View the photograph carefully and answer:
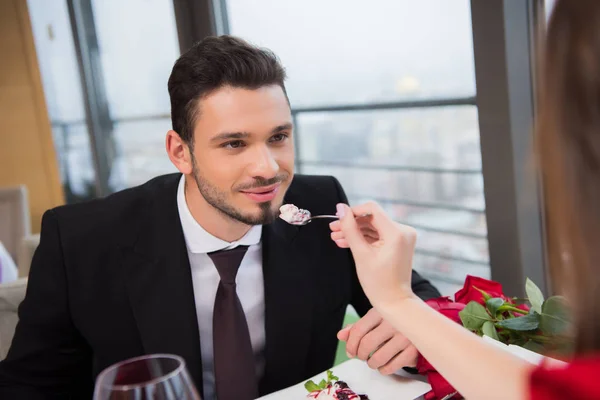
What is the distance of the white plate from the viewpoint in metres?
0.93

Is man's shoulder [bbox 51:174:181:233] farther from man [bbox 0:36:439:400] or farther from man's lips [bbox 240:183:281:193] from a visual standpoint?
man's lips [bbox 240:183:281:193]

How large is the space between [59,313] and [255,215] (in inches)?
19.4

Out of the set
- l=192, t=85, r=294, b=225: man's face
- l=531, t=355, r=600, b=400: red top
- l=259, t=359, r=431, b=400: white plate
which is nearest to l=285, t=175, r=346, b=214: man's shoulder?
l=192, t=85, r=294, b=225: man's face

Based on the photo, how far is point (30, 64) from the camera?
194 inches

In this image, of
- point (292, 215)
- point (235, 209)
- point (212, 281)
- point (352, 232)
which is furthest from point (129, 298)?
point (352, 232)

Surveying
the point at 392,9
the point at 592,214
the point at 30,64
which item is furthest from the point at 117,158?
the point at 592,214

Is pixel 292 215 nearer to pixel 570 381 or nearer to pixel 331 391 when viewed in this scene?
pixel 331 391

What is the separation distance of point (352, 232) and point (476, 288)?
0.32 m

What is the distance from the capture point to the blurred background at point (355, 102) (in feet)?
6.04

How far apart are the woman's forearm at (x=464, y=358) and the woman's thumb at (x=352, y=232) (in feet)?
0.36

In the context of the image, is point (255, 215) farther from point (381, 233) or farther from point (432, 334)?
point (432, 334)

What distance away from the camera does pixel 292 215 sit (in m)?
1.36

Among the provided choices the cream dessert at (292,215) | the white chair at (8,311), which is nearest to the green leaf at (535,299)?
the cream dessert at (292,215)

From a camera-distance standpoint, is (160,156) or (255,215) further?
(160,156)
